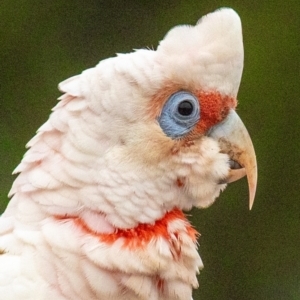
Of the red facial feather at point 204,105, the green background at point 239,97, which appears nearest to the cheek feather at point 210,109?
the red facial feather at point 204,105

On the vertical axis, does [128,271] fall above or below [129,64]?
below

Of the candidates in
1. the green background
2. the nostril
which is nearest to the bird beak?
the nostril

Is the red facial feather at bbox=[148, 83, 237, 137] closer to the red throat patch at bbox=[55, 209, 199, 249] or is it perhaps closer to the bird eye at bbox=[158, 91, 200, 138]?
the bird eye at bbox=[158, 91, 200, 138]

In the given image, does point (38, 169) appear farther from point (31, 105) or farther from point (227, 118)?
point (31, 105)

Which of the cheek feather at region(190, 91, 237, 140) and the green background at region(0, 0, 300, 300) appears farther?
the green background at region(0, 0, 300, 300)

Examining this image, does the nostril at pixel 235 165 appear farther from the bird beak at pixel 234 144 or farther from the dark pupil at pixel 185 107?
the dark pupil at pixel 185 107

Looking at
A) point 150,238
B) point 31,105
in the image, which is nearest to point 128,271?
point 150,238

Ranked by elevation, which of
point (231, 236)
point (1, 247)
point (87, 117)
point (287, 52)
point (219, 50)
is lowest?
point (231, 236)
